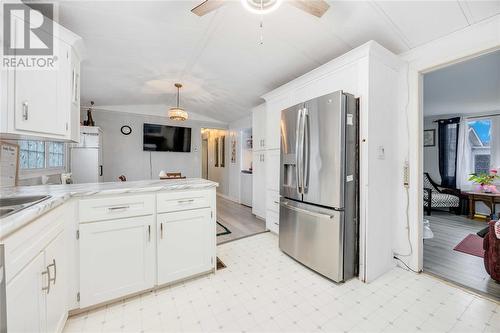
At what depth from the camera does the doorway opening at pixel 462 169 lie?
90.4 inches

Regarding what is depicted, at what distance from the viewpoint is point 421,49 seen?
82.0 inches

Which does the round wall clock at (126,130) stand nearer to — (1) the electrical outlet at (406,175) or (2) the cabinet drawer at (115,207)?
(2) the cabinet drawer at (115,207)

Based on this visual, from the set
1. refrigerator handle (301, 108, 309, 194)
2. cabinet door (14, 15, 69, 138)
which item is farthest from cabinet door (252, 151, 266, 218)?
cabinet door (14, 15, 69, 138)

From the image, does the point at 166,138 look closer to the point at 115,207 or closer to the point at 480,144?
the point at 115,207

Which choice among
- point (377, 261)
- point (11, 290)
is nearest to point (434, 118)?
point (377, 261)

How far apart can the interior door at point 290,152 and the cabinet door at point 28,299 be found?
6.67 ft

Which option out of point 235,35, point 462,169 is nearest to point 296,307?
point 235,35

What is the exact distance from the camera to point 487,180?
158 inches

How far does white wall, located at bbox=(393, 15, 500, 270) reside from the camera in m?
1.94

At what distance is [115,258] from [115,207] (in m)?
0.40

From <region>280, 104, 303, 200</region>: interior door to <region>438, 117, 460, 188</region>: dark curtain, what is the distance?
4548 millimetres

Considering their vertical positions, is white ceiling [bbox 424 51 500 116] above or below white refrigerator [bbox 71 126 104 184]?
above

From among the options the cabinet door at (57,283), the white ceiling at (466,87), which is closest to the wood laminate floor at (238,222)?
the cabinet door at (57,283)

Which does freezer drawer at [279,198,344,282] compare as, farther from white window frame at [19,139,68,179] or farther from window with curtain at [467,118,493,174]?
window with curtain at [467,118,493,174]
